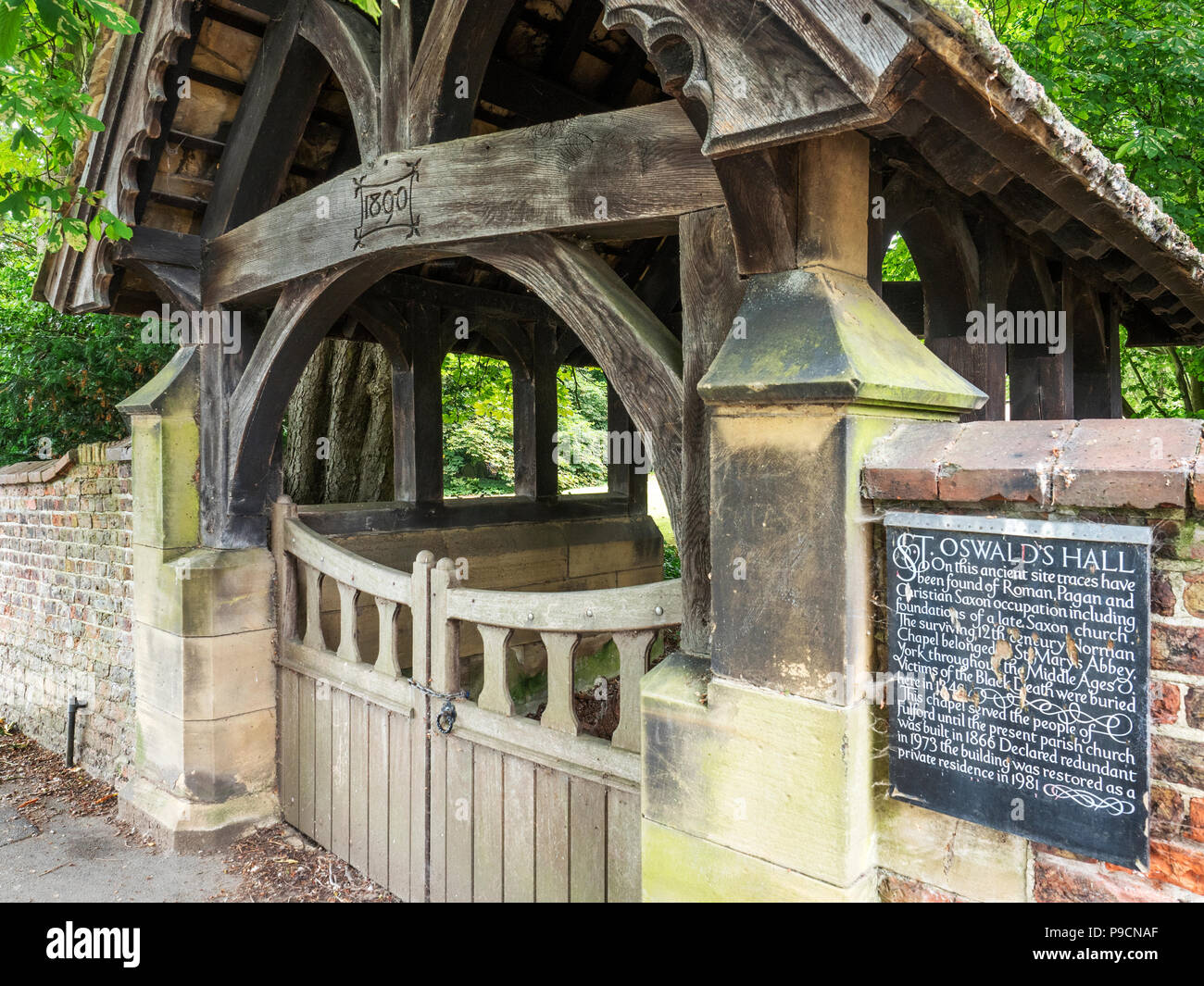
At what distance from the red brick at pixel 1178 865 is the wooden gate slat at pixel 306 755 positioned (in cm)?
389

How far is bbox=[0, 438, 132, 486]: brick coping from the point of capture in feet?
16.8

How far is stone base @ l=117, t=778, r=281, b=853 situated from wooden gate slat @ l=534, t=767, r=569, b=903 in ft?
7.23

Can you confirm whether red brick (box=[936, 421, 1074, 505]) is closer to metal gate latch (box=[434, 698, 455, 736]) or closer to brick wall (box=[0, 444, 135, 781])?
metal gate latch (box=[434, 698, 455, 736])

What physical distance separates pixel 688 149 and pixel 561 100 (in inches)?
92.4

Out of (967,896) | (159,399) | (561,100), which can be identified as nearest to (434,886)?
(967,896)

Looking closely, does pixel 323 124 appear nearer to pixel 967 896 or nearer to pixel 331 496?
pixel 331 496

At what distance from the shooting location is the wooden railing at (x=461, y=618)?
2.83 metres

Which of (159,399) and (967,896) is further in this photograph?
→ (159,399)

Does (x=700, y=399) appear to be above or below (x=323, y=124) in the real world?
below

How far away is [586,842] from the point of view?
3.06 metres

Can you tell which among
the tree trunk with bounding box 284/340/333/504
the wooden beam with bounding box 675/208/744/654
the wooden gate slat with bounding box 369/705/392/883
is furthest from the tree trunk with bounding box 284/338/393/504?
the wooden beam with bounding box 675/208/744/654

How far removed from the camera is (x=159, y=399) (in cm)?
450

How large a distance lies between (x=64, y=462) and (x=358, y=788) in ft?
11.3
